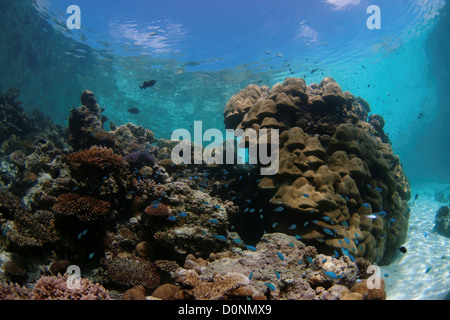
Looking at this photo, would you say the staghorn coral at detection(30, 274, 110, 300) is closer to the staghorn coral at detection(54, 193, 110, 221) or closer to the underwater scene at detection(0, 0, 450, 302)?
the underwater scene at detection(0, 0, 450, 302)

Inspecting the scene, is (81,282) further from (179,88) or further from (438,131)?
(438,131)

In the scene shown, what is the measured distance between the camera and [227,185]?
25.4 ft

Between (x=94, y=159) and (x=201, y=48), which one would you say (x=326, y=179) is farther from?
(x=201, y=48)

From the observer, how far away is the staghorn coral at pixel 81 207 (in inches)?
190

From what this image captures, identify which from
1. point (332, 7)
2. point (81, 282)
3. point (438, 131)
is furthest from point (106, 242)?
point (438, 131)

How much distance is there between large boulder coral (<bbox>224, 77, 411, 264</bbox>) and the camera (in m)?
5.84

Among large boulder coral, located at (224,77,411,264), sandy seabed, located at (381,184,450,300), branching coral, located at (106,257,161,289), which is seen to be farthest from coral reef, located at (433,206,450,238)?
branching coral, located at (106,257,161,289)

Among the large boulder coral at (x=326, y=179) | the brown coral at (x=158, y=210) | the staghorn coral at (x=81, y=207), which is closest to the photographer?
the staghorn coral at (x=81, y=207)

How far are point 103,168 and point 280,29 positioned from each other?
2027 cm

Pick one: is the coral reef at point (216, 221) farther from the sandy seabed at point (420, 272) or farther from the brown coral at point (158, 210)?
the sandy seabed at point (420, 272)

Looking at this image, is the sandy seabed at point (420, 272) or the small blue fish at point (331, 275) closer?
the small blue fish at point (331, 275)

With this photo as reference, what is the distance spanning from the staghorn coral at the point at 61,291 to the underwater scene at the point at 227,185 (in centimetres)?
3

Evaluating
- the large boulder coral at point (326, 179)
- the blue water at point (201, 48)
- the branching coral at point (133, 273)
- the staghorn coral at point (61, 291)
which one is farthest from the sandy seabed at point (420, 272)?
the blue water at point (201, 48)

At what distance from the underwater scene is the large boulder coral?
1.9 inches
